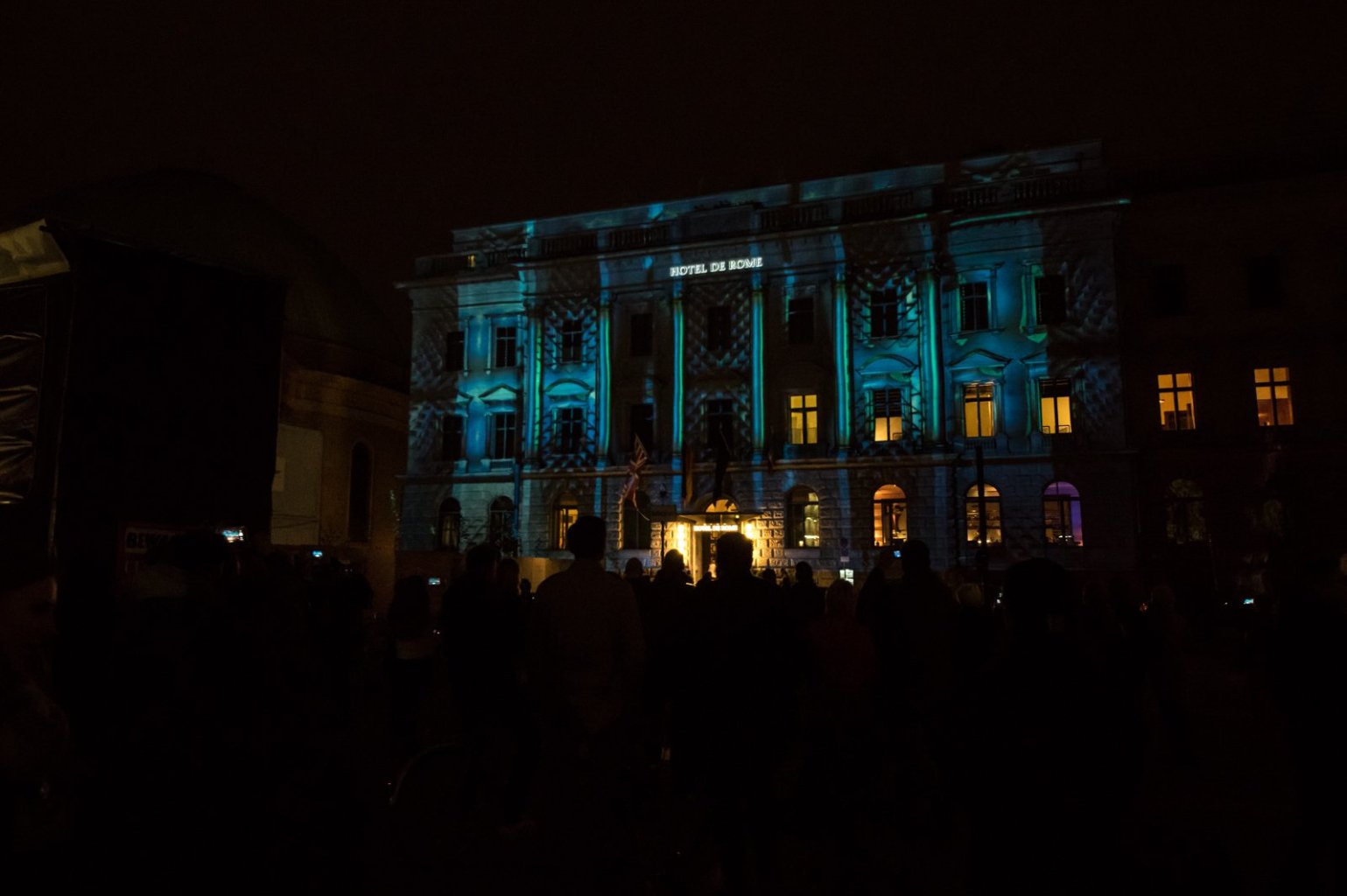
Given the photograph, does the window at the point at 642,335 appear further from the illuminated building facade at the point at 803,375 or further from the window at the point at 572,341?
the window at the point at 572,341

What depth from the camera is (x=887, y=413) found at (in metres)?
33.7

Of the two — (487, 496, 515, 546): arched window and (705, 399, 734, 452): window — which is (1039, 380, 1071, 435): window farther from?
(487, 496, 515, 546): arched window

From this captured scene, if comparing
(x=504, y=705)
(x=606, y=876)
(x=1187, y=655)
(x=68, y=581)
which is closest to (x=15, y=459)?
(x=68, y=581)

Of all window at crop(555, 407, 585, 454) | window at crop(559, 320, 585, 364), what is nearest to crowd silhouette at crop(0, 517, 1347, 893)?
window at crop(555, 407, 585, 454)

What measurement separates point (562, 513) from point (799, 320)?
1146 cm

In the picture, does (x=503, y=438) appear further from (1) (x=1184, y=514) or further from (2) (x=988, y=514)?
(1) (x=1184, y=514)

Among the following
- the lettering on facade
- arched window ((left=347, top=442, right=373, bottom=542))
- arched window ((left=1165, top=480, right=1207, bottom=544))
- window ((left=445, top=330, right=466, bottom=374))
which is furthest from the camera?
arched window ((left=347, top=442, right=373, bottom=542))

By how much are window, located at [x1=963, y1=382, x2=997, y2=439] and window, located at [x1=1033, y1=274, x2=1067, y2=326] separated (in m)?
2.93

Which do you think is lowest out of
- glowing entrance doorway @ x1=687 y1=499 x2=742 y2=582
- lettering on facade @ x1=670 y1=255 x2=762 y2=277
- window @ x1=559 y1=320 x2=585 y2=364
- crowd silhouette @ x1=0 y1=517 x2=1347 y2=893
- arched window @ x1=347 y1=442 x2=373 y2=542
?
crowd silhouette @ x1=0 y1=517 x2=1347 y2=893

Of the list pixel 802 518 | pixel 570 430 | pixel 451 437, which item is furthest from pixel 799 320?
pixel 451 437

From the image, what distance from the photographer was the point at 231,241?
47750mm

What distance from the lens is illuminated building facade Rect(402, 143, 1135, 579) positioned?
104ft

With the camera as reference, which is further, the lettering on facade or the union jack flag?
the lettering on facade

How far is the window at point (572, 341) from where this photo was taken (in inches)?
1487
